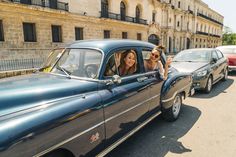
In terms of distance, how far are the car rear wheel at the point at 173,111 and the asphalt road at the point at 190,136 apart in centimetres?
13

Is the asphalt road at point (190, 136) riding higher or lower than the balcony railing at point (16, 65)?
lower

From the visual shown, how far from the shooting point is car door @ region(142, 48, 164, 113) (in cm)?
387

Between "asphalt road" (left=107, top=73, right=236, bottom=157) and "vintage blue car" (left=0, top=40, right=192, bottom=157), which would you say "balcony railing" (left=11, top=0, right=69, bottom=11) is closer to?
"vintage blue car" (left=0, top=40, right=192, bottom=157)

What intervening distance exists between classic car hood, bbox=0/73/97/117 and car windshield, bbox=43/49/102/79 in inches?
7.1

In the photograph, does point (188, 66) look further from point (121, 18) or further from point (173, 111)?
point (121, 18)

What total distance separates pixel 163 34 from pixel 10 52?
100ft

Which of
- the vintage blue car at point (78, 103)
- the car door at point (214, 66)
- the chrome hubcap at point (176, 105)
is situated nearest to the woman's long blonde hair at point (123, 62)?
the vintage blue car at point (78, 103)

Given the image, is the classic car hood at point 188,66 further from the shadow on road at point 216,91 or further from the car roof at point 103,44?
the car roof at point 103,44

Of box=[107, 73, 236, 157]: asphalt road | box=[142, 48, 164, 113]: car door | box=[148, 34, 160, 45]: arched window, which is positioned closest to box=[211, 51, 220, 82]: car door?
box=[107, 73, 236, 157]: asphalt road

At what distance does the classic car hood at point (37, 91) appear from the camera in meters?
2.08

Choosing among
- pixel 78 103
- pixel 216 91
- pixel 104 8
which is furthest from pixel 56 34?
pixel 78 103

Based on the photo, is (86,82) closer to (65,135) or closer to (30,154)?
(65,135)

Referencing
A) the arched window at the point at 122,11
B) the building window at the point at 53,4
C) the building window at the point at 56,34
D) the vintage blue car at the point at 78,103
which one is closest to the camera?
the vintage blue car at the point at 78,103

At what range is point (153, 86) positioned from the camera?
3941 millimetres
